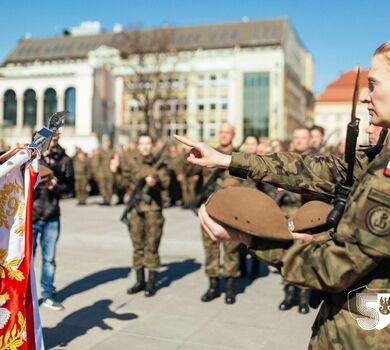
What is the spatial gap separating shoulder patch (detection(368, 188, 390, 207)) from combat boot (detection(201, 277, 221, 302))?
4.68 m

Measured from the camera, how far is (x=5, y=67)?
7162 centimetres

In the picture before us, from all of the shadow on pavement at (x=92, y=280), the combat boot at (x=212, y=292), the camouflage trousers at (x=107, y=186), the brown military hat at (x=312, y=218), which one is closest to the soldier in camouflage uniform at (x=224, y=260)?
the combat boot at (x=212, y=292)

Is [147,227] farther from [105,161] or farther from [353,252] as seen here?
[105,161]

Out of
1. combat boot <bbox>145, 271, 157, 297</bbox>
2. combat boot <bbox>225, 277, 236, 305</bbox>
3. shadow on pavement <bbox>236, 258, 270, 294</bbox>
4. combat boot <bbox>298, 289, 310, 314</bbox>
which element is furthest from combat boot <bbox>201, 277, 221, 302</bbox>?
combat boot <bbox>298, 289, 310, 314</bbox>

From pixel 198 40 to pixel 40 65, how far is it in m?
22.6

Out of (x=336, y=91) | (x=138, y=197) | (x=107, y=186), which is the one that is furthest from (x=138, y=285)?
(x=336, y=91)

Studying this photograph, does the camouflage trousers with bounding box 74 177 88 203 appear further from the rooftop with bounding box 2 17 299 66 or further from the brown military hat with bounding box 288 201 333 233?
the rooftop with bounding box 2 17 299 66

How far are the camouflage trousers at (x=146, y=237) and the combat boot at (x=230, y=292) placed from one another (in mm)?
907

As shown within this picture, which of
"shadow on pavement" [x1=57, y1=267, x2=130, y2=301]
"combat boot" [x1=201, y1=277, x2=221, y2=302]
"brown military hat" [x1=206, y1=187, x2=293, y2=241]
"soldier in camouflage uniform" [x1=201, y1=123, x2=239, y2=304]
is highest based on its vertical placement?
"brown military hat" [x1=206, y1=187, x2=293, y2=241]

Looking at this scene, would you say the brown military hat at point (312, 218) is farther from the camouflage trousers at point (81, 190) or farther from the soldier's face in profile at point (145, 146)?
the camouflage trousers at point (81, 190)

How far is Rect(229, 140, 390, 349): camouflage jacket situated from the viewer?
1541 mm

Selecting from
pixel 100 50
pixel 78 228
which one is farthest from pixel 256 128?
pixel 78 228

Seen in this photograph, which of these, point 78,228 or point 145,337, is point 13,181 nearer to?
point 145,337

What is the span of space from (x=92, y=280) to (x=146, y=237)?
3.39 ft
